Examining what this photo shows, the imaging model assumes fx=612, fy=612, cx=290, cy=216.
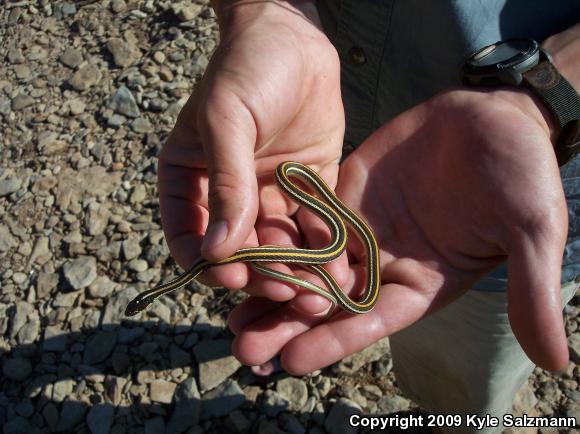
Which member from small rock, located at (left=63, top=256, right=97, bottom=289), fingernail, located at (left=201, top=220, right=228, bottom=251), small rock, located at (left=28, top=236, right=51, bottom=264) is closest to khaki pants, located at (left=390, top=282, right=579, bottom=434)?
fingernail, located at (left=201, top=220, right=228, bottom=251)

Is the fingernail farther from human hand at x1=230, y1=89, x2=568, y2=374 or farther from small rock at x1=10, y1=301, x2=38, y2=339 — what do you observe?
small rock at x1=10, y1=301, x2=38, y2=339

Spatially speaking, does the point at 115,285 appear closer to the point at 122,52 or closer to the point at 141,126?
the point at 141,126

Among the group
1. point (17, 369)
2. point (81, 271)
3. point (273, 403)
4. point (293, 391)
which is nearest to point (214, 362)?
point (273, 403)

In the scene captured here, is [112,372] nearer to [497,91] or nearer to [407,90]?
[407,90]

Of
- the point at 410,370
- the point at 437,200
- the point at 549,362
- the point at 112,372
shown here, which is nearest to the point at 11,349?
the point at 112,372

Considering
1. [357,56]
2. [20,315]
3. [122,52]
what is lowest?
[20,315]

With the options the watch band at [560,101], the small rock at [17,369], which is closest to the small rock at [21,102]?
the small rock at [17,369]
